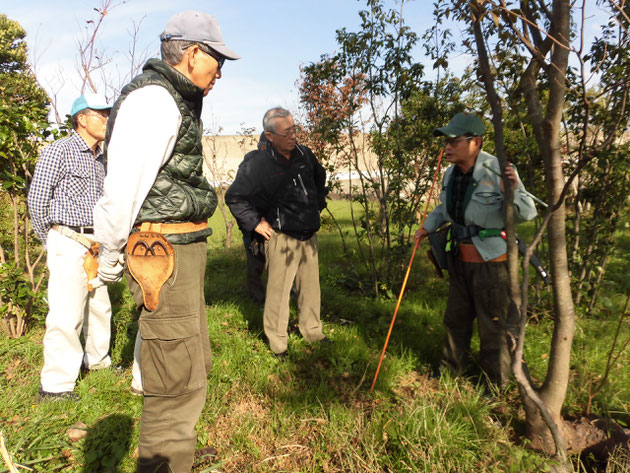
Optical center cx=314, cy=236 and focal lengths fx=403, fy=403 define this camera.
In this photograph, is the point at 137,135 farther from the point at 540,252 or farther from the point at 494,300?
the point at 540,252

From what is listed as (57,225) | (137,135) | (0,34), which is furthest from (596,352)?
(0,34)

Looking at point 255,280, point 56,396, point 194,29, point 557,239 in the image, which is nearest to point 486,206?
point 557,239

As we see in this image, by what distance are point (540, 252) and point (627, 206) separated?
0.91 m

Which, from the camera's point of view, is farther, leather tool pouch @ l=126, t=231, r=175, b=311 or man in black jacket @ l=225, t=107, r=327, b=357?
man in black jacket @ l=225, t=107, r=327, b=357

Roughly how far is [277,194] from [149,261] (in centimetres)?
194

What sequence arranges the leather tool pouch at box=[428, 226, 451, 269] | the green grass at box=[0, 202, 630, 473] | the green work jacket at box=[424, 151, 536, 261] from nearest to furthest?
1. the green grass at box=[0, 202, 630, 473]
2. the green work jacket at box=[424, 151, 536, 261]
3. the leather tool pouch at box=[428, 226, 451, 269]

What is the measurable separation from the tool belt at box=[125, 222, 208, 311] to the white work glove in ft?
0.40

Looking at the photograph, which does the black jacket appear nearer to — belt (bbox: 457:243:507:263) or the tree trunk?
belt (bbox: 457:243:507:263)

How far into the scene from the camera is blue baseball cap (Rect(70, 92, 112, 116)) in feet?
11.0

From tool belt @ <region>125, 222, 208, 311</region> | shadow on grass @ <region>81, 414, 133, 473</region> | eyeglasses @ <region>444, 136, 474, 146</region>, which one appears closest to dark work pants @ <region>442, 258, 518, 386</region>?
eyeglasses @ <region>444, 136, 474, 146</region>

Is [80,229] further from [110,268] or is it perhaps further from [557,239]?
[557,239]

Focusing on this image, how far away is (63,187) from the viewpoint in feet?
10.6

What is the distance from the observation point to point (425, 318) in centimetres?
443

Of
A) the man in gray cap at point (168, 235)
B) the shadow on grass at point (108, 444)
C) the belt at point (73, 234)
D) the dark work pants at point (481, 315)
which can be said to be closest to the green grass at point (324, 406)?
the shadow on grass at point (108, 444)
